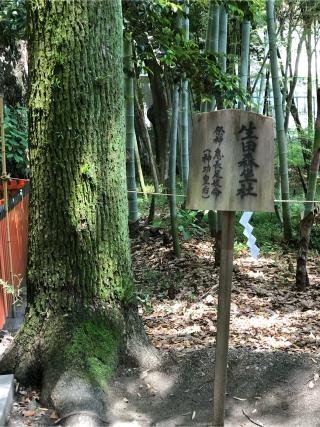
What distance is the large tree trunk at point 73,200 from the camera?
3.12 m

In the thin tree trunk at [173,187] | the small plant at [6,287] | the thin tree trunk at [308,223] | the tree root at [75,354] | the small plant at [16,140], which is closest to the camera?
the tree root at [75,354]

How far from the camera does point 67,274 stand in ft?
10.4

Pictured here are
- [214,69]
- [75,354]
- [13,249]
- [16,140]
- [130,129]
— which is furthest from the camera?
[16,140]

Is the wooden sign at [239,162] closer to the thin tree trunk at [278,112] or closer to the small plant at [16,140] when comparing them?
the thin tree trunk at [278,112]

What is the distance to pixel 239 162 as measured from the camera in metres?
2.54

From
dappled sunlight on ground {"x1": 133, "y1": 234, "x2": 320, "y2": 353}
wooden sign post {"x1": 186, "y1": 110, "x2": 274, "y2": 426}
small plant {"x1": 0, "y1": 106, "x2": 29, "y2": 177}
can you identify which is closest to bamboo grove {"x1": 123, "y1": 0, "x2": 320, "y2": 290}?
dappled sunlight on ground {"x1": 133, "y1": 234, "x2": 320, "y2": 353}

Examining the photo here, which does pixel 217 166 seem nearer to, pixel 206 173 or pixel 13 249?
pixel 206 173

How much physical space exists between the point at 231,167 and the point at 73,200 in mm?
1128

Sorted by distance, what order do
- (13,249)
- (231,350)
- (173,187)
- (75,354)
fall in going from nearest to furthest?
(75,354), (231,350), (13,249), (173,187)

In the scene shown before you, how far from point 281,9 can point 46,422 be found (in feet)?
33.4

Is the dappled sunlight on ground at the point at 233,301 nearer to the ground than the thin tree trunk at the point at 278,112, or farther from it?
nearer to the ground

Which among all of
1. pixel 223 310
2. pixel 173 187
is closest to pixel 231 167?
pixel 223 310

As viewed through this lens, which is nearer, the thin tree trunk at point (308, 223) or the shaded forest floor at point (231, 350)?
the shaded forest floor at point (231, 350)

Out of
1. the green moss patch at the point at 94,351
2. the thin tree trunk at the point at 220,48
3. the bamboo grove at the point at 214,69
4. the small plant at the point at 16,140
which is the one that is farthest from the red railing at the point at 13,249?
the thin tree trunk at the point at 220,48
